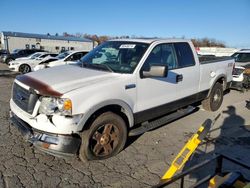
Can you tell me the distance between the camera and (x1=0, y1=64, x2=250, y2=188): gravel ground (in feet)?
10.5

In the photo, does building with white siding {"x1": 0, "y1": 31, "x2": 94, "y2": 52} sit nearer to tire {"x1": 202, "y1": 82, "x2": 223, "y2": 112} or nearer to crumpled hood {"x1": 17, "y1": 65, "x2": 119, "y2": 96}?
tire {"x1": 202, "y1": 82, "x2": 223, "y2": 112}

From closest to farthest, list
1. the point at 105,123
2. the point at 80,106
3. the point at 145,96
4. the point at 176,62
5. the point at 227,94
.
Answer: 1. the point at 80,106
2. the point at 105,123
3. the point at 145,96
4. the point at 176,62
5. the point at 227,94

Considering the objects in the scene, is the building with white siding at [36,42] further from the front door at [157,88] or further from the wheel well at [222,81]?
the front door at [157,88]

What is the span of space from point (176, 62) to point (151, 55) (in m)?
0.82

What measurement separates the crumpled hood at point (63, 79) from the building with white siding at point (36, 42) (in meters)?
43.9

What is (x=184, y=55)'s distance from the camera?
5039mm

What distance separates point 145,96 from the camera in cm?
408

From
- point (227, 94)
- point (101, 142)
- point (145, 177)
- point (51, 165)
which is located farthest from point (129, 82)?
point (227, 94)

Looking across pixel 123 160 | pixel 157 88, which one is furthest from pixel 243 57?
pixel 123 160

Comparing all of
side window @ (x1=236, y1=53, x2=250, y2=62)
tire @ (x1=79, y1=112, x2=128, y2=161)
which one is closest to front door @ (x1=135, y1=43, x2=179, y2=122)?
tire @ (x1=79, y1=112, x2=128, y2=161)

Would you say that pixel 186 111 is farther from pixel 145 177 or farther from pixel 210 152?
pixel 145 177

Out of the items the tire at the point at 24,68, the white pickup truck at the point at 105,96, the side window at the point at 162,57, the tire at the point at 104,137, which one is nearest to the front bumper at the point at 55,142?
the white pickup truck at the point at 105,96

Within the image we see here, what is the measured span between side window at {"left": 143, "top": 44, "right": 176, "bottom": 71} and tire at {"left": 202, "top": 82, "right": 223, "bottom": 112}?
2.13 m

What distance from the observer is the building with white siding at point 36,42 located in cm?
4309
